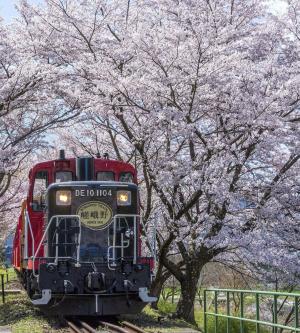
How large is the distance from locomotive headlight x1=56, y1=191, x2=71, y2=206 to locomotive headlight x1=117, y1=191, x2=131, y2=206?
37.8 inches

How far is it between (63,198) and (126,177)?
1.60 metres

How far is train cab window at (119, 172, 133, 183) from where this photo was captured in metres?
13.4

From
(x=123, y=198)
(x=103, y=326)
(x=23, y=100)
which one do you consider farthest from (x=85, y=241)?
(x=23, y=100)

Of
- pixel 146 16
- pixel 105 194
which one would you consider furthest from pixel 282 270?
pixel 146 16

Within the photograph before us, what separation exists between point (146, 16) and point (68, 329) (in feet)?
29.6

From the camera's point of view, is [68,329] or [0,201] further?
[0,201]

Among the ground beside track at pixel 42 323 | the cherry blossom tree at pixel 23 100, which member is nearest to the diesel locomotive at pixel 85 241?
the ground beside track at pixel 42 323

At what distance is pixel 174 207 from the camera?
16.9 metres

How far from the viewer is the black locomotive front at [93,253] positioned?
11.7 metres

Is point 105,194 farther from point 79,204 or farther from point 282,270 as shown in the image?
point 282,270

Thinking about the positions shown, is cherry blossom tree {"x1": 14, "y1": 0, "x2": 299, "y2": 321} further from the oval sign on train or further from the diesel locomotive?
the oval sign on train

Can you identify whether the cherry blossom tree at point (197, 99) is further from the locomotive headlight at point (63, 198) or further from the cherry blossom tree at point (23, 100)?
the locomotive headlight at point (63, 198)

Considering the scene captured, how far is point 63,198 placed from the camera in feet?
40.8

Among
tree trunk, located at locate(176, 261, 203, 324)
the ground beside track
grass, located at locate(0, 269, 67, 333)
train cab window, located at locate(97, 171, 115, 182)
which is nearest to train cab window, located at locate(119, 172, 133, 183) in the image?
train cab window, located at locate(97, 171, 115, 182)
